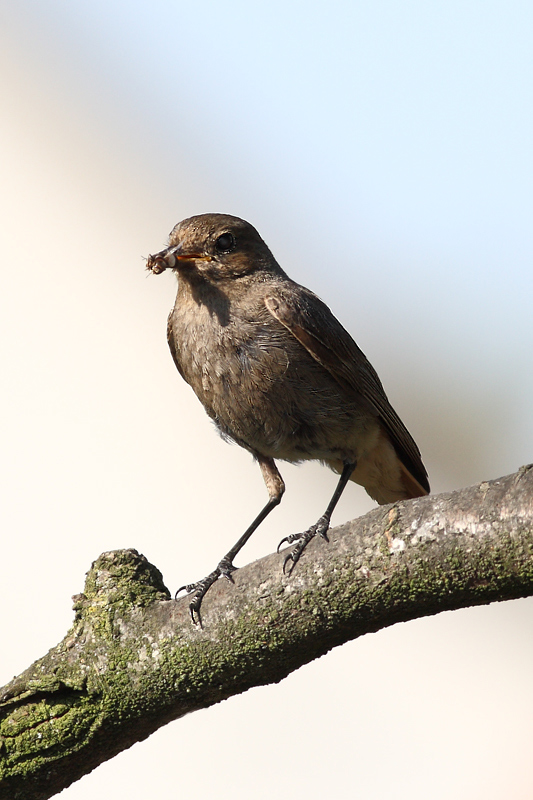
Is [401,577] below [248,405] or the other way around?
below

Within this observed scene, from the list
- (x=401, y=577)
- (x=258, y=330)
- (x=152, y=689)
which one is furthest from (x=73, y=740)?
(x=258, y=330)

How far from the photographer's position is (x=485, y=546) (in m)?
2.61

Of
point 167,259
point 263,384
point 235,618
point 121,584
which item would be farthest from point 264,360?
point 235,618

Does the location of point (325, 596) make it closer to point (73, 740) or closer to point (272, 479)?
point (73, 740)

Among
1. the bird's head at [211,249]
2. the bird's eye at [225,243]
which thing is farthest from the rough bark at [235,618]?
the bird's eye at [225,243]

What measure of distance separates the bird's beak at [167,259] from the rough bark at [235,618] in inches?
71.2

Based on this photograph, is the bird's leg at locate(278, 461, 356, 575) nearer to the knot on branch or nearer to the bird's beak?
the knot on branch

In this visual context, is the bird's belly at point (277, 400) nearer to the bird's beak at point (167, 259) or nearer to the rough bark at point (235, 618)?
the bird's beak at point (167, 259)

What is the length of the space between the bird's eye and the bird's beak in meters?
0.13

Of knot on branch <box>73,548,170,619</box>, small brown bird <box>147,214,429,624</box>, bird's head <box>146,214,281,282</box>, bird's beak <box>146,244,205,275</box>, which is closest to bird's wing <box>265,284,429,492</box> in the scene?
small brown bird <box>147,214,429,624</box>

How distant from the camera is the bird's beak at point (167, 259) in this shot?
4758 mm

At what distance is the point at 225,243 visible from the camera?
16.9ft

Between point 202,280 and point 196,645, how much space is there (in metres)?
2.46

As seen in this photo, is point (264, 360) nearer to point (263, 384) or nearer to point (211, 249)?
point (263, 384)
